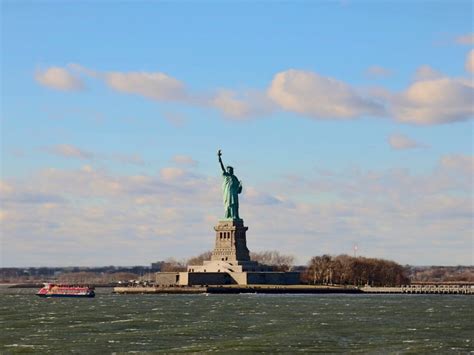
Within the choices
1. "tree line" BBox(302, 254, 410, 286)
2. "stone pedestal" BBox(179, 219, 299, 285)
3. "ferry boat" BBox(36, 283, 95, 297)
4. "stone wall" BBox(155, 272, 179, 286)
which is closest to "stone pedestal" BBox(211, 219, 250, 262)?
"stone pedestal" BBox(179, 219, 299, 285)

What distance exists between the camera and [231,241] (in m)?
150

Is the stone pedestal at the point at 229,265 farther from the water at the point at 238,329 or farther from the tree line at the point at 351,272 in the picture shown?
the water at the point at 238,329

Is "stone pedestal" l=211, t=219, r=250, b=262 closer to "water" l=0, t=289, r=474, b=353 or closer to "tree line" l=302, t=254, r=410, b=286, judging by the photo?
"tree line" l=302, t=254, r=410, b=286

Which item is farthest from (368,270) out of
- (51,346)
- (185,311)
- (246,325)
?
(51,346)

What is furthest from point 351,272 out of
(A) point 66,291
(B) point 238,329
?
(B) point 238,329

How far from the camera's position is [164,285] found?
155m

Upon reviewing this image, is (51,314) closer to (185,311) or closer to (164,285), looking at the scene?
(185,311)

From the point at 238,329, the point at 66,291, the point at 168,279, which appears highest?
the point at 168,279

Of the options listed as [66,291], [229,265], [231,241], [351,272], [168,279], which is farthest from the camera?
[351,272]

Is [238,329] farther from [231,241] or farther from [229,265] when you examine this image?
[231,241]

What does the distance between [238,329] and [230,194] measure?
78.0 m

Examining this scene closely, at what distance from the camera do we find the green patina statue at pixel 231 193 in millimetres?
150250

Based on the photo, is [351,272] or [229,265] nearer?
[229,265]

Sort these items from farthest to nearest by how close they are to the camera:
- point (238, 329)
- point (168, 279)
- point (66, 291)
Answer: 1. point (168, 279)
2. point (66, 291)
3. point (238, 329)
